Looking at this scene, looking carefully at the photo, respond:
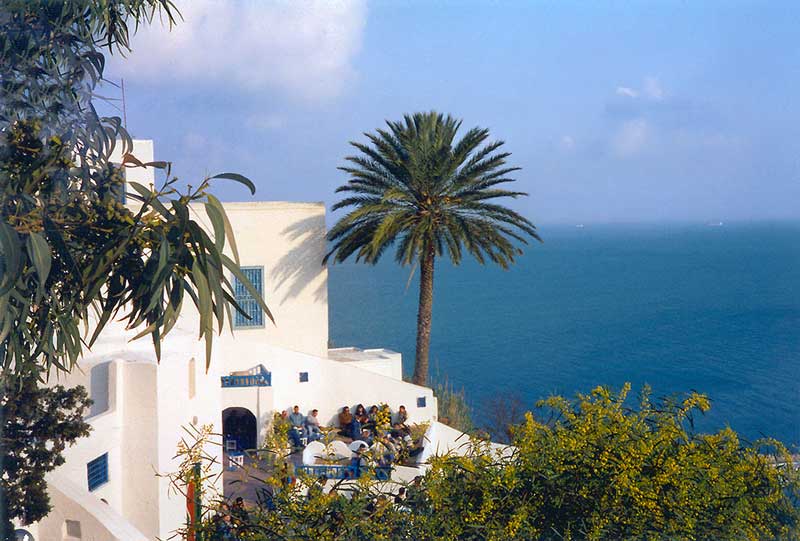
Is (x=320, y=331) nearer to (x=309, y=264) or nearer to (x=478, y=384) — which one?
(x=309, y=264)

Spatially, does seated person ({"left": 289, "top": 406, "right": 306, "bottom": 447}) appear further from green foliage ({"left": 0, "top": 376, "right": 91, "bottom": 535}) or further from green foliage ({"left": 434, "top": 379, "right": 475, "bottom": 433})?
green foliage ({"left": 0, "top": 376, "right": 91, "bottom": 535})

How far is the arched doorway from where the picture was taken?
1596 cm

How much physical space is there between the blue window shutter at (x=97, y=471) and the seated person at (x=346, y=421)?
853cm

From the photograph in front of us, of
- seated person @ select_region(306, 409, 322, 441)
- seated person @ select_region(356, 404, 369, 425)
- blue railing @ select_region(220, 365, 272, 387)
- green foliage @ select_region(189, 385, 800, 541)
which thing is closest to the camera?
green foliage @ select_region(189, 385, 800, 541)

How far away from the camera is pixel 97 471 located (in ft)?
26.8

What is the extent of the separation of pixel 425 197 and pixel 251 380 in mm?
5895

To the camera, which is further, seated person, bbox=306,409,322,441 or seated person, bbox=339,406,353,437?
seated person, bbox=339,406,353,437

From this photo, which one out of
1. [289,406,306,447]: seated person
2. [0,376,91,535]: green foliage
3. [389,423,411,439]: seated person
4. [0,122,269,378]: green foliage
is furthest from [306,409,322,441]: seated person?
[0,122,269,378]: green foliage

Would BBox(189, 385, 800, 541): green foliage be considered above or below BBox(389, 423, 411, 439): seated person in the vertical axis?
above

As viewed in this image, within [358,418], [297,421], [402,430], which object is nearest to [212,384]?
Answer: [402,430]

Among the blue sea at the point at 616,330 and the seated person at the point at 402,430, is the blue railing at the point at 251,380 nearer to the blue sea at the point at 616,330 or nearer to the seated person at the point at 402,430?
the seated person at the point at 402,430

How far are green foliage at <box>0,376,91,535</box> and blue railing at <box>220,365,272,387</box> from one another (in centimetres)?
867

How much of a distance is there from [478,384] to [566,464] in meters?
37.0

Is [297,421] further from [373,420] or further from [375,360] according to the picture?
[373,420]
